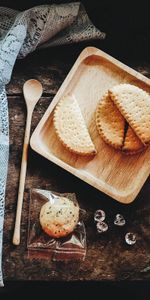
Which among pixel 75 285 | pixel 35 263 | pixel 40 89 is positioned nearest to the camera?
pixel 35 263

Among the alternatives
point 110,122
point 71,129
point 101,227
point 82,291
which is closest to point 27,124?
point 71,129

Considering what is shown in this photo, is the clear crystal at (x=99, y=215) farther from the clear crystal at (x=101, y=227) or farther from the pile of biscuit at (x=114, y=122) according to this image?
the pile of biscuit at (x=114, y=122)

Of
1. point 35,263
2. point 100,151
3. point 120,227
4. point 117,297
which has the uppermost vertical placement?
point 100,151

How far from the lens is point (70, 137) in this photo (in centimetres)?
138

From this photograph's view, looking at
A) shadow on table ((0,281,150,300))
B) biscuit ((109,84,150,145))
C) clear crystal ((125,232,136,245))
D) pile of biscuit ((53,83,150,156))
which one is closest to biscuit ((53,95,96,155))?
pile of biscuit ((53,83,150,156))

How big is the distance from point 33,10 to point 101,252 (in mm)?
704

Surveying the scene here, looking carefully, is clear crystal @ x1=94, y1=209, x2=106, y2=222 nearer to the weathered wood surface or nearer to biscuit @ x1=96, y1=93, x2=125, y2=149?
the weathered wood surface

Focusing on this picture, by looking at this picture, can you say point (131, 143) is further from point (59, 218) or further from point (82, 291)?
point (82, 291)

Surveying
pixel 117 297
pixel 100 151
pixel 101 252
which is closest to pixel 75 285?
pixel 117 297

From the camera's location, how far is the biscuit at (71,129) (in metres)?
1.38

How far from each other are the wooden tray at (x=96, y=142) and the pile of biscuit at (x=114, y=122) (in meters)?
0.03

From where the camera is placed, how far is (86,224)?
4.46 feet

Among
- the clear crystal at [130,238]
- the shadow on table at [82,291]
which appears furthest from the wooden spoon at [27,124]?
the shadow on table at [82,291]

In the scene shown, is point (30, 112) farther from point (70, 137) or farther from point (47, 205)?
point (47, 205)
